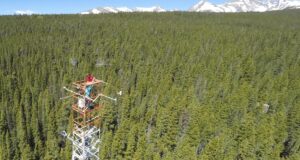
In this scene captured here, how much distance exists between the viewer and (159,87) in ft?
344

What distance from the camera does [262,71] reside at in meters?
128

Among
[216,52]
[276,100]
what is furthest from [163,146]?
[216,52]

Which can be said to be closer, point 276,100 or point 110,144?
point 110,144

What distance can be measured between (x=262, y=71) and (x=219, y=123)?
58247 millimetres

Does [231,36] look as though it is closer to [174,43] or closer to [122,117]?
[174,43]

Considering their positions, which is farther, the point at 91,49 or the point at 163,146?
the point at 91,49

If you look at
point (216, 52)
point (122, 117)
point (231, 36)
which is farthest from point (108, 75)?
point (231, 36)

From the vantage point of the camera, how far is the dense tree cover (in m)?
66.2

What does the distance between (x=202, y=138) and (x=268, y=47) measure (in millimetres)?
103316

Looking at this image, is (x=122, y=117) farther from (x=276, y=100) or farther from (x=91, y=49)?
(x=91, y=49)

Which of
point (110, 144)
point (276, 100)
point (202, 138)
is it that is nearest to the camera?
point (110, 144)

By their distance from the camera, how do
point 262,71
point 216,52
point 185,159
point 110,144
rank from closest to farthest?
point 185,159 < point 110,144 < point 262,71 < point 216,52

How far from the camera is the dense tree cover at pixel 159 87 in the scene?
66188 mm

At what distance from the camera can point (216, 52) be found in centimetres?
14650
